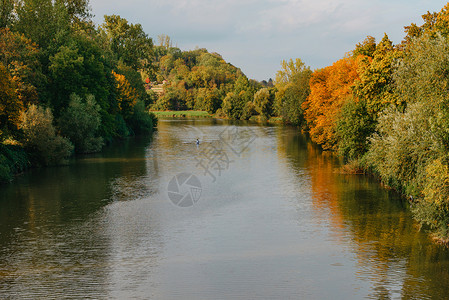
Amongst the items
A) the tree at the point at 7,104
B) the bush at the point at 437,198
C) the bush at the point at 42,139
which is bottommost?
the bush at the point at 437,198

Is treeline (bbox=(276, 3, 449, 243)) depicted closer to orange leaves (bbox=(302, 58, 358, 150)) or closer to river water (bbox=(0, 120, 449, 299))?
river water (bbox=(0, 120, 449, 299))

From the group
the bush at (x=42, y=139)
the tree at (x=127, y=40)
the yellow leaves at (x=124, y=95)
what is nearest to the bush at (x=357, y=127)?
the bush at (x=42, y=139)

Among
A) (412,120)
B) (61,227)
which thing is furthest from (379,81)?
(61,227)

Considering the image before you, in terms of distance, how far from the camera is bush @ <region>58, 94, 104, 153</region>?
6419 cm

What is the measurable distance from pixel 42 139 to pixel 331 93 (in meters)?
41.8

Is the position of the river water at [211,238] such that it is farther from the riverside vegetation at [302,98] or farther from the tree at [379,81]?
the tree at [379,81]

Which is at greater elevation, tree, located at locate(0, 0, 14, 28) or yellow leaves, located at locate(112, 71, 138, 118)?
tree, located at locate(0, 0, 14, 28)

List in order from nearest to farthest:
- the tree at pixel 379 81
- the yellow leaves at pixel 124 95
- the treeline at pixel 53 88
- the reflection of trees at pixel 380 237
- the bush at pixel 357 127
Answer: the reflection of trees at pixel 380 237
the tree at pixel 379 81
the bush at pixel 357 127
the treeline at pixel 53 88
the yellow leaves at pixel 124 95

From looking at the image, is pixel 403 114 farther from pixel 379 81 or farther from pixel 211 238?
pixel 211 238

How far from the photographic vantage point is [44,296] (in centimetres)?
2166

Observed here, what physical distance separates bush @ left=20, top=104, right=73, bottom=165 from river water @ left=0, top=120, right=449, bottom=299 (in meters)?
3.41

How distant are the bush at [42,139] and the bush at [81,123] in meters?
6.33

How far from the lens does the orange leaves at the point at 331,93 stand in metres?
62.8

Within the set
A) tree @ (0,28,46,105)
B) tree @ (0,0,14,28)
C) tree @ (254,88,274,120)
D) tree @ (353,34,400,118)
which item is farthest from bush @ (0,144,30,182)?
tree @ (254,88,274,120)
